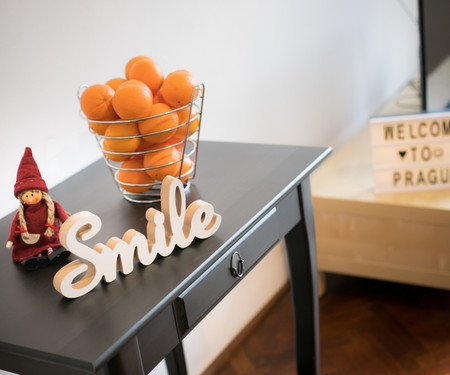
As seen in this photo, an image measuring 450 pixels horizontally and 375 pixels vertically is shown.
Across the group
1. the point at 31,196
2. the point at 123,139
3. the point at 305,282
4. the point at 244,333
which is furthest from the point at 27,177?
the point at 244,333

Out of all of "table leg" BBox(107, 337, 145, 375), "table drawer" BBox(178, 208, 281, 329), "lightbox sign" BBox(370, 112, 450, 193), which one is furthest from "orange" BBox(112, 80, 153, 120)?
"lightbox sign" BBox(370, 112, 450, 193)

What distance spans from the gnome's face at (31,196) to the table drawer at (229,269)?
25cm

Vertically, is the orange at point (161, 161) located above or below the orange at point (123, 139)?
below

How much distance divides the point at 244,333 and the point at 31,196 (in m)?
1.20

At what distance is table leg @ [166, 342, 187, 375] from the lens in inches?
57.8

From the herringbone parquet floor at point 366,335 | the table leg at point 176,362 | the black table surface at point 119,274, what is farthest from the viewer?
the herringbone parquet floor at point 366,335

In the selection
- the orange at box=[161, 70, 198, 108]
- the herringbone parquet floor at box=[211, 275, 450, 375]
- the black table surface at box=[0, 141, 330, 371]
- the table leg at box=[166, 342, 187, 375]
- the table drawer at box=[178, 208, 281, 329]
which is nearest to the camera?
the black table surface at box=[0, 141, 330, 371]

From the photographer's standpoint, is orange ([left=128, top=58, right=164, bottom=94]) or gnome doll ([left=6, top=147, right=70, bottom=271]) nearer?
gnome doll ([left=6, top=147, right=70, bottom=271])

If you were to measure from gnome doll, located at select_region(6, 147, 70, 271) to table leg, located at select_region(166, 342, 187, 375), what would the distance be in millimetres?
664

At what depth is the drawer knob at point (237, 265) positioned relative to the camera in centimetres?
94

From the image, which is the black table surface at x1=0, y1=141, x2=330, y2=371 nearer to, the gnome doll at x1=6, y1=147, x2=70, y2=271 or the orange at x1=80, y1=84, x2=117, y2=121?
the gnome doll at x1=6, y1=147, x2=70, y2=271

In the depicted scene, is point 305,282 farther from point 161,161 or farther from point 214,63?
point 214,63

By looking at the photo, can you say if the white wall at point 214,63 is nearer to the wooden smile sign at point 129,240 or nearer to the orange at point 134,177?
the orange at point 134,177

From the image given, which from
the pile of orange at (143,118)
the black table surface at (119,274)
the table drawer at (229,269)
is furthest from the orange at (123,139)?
the table drawer at (229,269)
